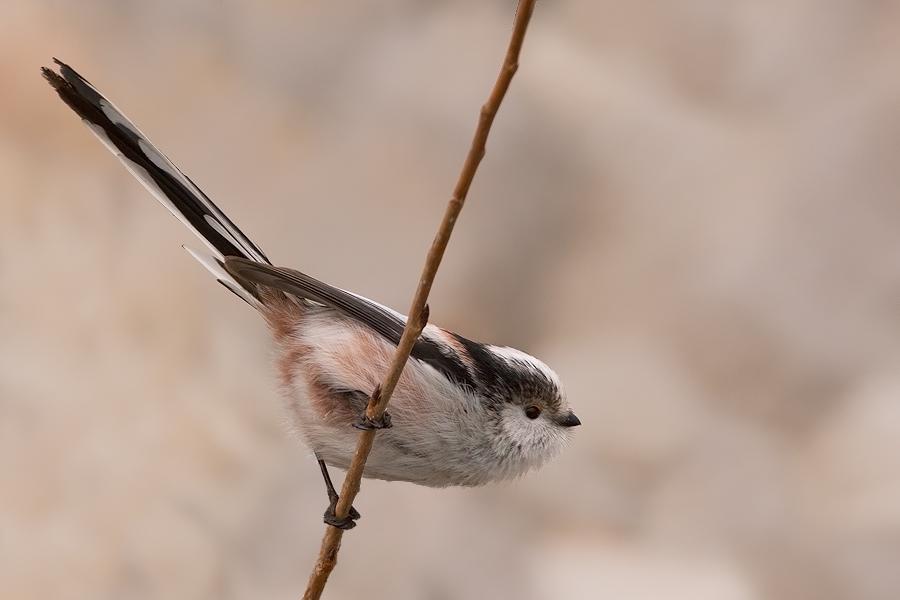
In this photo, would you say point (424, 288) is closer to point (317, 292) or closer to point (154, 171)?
point (317, 292)

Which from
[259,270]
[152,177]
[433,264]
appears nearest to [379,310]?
[259,270]

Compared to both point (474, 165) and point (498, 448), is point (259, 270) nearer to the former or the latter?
point (498, 448)

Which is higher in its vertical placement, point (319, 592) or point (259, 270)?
point (259, 270)

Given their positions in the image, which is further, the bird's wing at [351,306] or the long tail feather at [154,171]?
the bird's wing at [351,306]

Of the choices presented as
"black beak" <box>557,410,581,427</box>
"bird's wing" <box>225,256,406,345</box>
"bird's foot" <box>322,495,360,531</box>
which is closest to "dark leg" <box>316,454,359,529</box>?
"bird's foot" <box>322,495,360,531</box>

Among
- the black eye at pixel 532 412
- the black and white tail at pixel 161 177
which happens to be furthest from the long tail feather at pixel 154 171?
the black eye at pixel 532 412

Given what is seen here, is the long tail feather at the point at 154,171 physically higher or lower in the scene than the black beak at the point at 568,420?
higher

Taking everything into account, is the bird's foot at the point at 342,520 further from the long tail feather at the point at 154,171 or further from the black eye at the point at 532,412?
the long tail feather at the point at 154,171

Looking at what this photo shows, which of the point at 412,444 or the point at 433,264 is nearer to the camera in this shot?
the point at 433,264

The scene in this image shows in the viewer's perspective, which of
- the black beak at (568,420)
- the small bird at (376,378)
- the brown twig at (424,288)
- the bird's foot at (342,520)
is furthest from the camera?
the black beak at (568,420)
